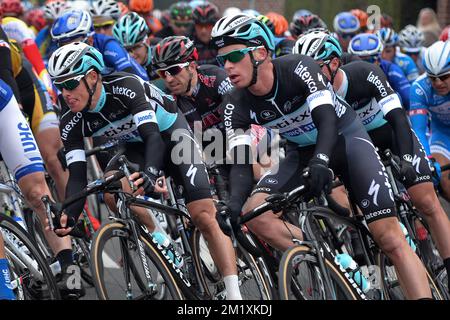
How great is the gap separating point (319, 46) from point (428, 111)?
65.0 inches

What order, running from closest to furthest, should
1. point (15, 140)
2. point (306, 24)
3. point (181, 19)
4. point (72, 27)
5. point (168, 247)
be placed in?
point (168, 247)
point (15, 140)
point (72, 27)
point (306, 24)
point (181, 19)

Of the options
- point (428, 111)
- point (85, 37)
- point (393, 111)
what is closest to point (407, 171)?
point (393, 111)

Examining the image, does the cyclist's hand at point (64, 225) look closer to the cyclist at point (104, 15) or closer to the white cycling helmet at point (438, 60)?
the white cycling helmet at point (438, 60)

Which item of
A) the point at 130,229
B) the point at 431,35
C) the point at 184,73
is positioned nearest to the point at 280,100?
the point at 130,229

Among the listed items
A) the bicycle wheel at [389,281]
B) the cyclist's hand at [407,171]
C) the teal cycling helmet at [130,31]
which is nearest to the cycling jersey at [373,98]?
the cyclist's hand at [407,171]

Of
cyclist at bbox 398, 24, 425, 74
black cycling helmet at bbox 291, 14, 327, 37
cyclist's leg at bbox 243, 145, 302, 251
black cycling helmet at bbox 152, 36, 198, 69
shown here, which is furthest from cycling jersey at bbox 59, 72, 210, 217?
cyclist at bbox 398, 24, 425, 74

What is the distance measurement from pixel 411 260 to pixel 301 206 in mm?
932

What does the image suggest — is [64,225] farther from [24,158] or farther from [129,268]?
[24,158]

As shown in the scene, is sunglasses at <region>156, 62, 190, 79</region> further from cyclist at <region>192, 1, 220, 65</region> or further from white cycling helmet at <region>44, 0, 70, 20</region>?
white cycling helmet at <region>44, 0, 70, 20</region>

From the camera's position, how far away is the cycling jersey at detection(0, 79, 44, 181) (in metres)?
7.27

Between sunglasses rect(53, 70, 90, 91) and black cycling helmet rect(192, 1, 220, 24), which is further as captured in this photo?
black cycling helmet rect(192, 1, 220, 24)

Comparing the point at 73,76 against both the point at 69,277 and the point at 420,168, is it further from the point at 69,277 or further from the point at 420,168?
the point at 420,168

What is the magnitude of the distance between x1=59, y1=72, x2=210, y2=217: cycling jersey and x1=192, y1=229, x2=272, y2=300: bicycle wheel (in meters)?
0.50

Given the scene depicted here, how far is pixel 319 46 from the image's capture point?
Answer: 793 cm
